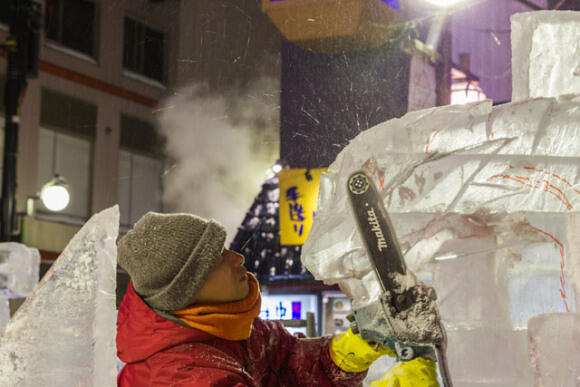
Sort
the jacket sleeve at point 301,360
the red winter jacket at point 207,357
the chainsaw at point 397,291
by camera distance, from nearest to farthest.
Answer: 1. the chainsaw at point 397,291
2. the red winter jacket at point 207,357
3. the jacket sleeve at point 301,360

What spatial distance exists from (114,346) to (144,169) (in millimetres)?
11728

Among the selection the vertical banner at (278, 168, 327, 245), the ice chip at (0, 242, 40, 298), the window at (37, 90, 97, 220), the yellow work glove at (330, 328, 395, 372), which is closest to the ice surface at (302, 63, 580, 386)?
the yellow work glove at (330, 328, 395, 372)

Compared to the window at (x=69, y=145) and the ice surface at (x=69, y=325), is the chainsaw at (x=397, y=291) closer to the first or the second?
the ice surface at (x=69, y=325)

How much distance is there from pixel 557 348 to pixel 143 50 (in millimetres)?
13039

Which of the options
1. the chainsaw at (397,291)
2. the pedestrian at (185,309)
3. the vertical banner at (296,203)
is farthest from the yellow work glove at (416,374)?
the vertical banner at (296,203)

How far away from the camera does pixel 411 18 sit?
14.1 ft

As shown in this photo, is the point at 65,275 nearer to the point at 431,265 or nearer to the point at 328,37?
the point at 431,265

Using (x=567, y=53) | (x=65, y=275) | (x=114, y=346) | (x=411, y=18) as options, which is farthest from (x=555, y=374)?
(x=411, y=18)

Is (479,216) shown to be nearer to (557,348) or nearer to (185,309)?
(557,348)

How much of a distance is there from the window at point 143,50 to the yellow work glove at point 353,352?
479 inches

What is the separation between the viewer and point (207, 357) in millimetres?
1423

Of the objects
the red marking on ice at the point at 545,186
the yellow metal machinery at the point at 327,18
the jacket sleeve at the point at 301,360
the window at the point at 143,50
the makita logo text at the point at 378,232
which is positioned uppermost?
the window at the point at 143,50

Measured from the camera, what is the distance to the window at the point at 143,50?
13203 millimetres

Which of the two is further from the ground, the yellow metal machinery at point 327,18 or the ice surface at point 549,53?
the yellow metal machinery at point 327,18
